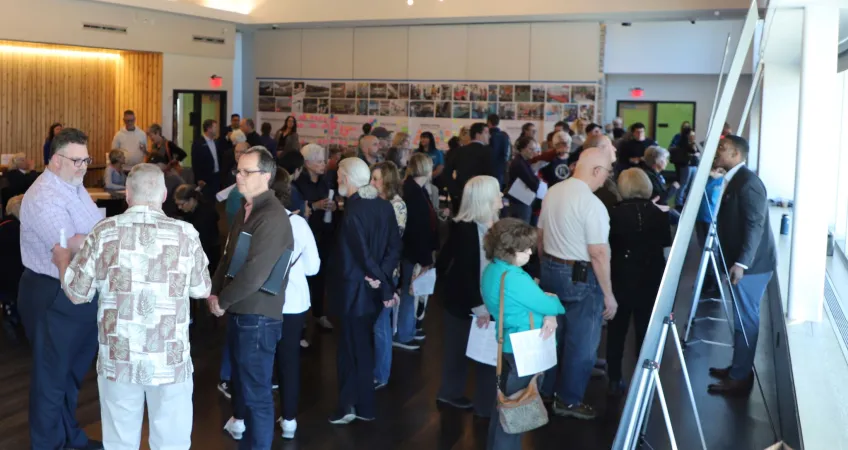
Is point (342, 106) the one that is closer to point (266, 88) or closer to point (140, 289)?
point (266, 88)

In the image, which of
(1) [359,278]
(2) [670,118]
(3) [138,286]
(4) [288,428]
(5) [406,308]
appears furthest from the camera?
(2) [670,118]

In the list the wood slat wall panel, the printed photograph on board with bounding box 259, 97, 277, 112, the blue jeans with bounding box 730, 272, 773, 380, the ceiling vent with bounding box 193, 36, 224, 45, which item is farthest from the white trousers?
the printed photograph on board with bounding box 259, 97, 277, 112

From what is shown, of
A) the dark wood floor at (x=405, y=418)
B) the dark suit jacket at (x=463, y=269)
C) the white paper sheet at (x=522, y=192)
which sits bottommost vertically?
the dark wood floor at (x=405, y=418)

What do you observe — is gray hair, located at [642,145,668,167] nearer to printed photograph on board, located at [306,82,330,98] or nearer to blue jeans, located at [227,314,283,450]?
blue jeans, located at [227,314,283,450]

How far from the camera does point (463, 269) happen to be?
16.8 ft

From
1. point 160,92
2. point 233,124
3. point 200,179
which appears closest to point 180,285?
point 200,179

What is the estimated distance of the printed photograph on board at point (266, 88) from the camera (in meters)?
19.2

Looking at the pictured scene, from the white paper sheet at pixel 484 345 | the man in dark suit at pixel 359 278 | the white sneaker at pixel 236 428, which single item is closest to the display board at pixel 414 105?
the man in dark suit at pixel 359 278

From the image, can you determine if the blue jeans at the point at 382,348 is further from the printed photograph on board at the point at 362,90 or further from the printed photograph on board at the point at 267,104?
the printed photograph on board at the point at 267,104

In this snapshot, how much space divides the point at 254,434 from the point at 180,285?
111cm

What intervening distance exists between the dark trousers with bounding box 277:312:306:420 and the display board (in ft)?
40.1

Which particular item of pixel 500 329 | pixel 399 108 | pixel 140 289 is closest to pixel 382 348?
pixel 500 329

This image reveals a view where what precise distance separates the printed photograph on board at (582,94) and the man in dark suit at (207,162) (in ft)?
23.0

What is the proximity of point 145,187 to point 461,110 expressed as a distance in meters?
14.1
